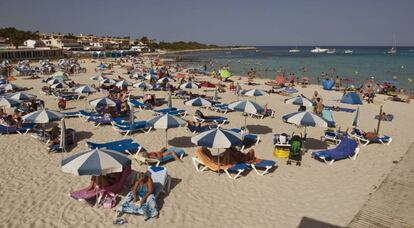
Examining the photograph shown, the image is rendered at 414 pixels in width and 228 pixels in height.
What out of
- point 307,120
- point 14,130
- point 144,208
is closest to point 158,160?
point 144,208

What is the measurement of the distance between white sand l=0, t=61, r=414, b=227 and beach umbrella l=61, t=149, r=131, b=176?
98 cm

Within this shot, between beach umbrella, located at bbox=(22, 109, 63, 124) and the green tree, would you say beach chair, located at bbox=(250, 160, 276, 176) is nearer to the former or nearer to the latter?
beach umbrella, located at bbox=(22, 109, 63, 124)

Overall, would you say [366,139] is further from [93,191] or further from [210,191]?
[93,191]

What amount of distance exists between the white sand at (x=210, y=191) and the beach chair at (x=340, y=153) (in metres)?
0.22

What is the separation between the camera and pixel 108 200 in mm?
7109

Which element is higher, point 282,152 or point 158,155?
point 158,155

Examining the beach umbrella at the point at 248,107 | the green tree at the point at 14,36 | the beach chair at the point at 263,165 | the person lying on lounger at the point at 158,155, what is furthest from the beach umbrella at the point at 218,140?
the green tree at the point at 14,36

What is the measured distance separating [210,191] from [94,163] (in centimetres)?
291

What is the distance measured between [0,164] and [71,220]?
14.6 ft

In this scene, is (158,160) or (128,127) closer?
(158,160)

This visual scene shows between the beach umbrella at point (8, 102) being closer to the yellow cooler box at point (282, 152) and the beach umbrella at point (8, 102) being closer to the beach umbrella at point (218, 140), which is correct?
the beach umbrella at point (218, 140)

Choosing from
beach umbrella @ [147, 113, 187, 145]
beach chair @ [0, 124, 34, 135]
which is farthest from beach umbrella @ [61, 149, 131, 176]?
beach chair @ [0, 124, 34, 135]

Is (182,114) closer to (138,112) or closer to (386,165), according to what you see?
(138,112)

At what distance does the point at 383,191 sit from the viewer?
8031 millimetres
